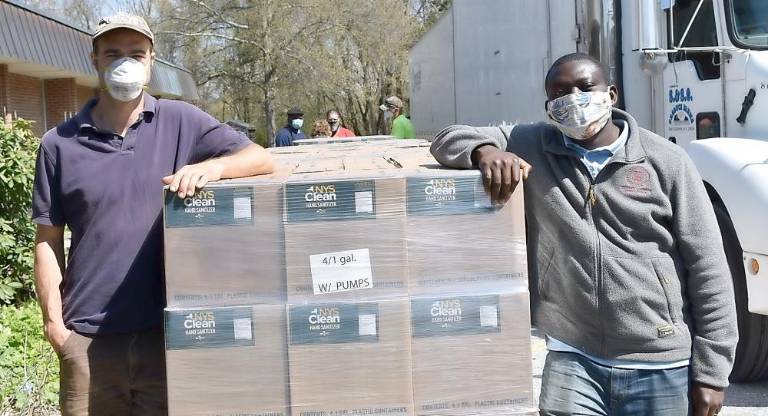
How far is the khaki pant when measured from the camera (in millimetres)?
3203

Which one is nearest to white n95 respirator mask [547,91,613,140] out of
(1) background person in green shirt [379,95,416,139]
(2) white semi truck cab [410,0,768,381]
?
(2) white semi truck cab [410,0,768,381]

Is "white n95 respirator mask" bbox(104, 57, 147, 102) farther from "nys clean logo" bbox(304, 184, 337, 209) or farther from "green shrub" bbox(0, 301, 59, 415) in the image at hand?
"green shrub" bbox(0, 301, 59, 415)

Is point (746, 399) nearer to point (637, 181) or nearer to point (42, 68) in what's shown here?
point (637, 181)

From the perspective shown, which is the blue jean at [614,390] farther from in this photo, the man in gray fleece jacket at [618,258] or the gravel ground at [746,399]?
the gravel ground at [746,399]

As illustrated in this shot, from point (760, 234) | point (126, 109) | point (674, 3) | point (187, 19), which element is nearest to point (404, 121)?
point (674, 3)

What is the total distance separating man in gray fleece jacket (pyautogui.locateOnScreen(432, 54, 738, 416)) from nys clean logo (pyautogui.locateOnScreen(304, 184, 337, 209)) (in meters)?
0.45

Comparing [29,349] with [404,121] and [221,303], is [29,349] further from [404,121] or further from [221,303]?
[404,121]

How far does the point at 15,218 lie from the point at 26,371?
295cm

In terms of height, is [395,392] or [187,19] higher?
[187,19]

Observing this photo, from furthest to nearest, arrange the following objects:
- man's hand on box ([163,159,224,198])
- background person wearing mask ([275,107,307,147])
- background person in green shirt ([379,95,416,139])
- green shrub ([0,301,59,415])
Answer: background person wearing mask ([275,107,307,147]) < background person in green shirt ([379,95,416,139]) < green shrub ([0,301,59,415]) < man's hand on box ([163,159,224,198])

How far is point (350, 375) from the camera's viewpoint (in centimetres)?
289

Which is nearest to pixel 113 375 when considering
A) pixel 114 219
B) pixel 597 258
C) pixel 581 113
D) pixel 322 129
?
pixel 114 219

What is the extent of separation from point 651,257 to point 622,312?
20 cm

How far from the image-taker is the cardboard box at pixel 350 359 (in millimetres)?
2865
